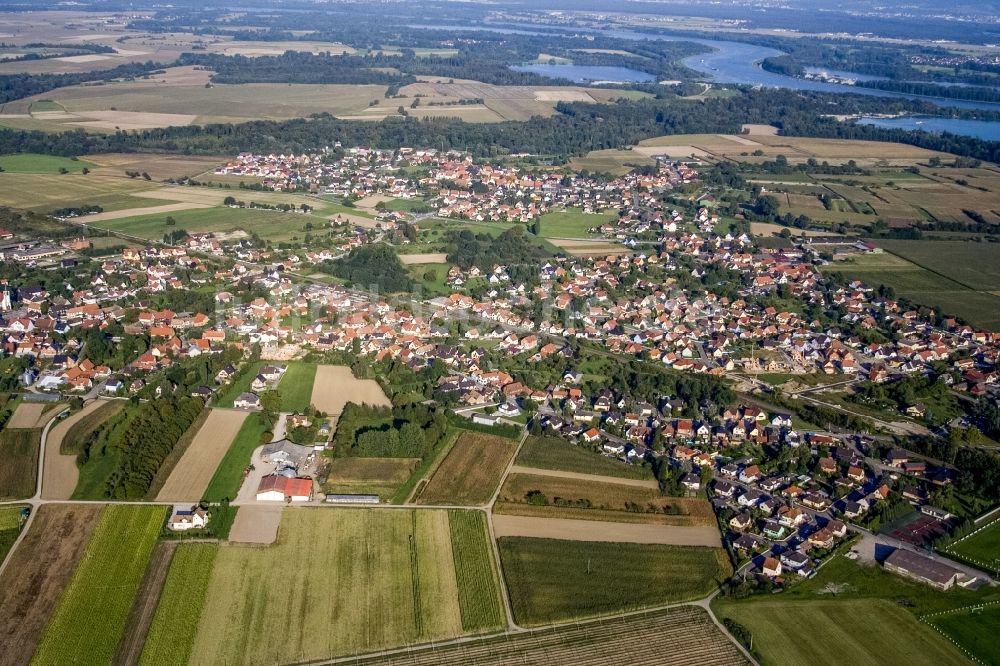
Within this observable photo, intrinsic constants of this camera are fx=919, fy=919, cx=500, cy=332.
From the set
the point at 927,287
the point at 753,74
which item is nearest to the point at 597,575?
the point at 927,287

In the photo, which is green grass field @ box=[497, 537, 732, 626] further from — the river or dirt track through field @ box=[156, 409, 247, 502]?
the river

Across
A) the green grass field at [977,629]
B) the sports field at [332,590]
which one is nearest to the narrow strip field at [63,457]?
the sports field at [332,590]

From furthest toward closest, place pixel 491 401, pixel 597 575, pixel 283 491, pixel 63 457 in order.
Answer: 1. pixel 491 401
2. pixel 63 457
3. pixel 283 491
4. pixel 597 575

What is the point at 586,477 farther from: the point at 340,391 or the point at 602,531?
the point at 340,391

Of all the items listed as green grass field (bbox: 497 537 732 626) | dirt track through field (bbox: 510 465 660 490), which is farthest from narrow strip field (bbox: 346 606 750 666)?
dirt track through field (bbox: 510 465 660 490)

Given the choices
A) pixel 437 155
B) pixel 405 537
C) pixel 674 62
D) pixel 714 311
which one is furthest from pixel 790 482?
pixel 674 62

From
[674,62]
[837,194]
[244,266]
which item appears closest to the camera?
[244,266]

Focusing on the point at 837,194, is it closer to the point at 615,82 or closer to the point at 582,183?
the point at 582,183
